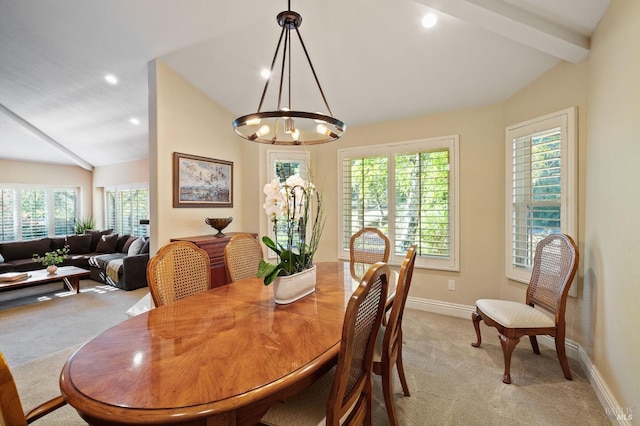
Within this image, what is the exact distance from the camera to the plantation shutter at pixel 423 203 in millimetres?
3568

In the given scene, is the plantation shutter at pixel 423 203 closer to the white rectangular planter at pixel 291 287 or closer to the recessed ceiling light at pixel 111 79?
the white rectangular planter at pixel 291 287

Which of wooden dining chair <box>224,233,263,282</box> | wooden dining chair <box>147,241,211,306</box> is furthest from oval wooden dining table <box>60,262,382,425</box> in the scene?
wooden dining chair <box>224,233,263,282</box>

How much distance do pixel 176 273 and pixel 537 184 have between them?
10.5ft

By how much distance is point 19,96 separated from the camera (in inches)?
183

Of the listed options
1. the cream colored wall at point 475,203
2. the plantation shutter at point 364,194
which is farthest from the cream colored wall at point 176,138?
the cream colored wall at point 475,203

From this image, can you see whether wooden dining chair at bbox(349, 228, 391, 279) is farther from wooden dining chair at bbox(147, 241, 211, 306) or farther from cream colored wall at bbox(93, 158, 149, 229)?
cream colored wall at bbox(93, 158, 149, 229)

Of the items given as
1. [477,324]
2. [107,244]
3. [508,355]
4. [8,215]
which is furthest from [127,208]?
[508,355]

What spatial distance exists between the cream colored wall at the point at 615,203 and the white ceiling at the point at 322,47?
32 cm

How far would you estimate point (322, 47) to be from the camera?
2926 millimetres

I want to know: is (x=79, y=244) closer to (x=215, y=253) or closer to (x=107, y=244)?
(x=107, y=244)

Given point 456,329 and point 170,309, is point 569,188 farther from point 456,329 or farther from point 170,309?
point 170,309

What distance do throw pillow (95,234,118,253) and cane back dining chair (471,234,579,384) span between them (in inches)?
270

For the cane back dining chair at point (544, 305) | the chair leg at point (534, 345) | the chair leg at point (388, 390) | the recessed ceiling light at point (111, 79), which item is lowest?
the chair leg at point (534, 345)

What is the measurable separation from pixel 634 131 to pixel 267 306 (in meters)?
2.25
